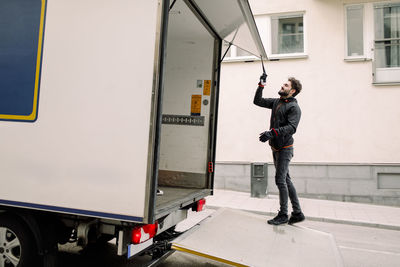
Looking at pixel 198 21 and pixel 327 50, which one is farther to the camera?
pixel 327 50

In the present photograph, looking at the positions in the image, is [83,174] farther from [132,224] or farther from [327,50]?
[327,50]

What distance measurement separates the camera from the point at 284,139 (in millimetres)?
4238

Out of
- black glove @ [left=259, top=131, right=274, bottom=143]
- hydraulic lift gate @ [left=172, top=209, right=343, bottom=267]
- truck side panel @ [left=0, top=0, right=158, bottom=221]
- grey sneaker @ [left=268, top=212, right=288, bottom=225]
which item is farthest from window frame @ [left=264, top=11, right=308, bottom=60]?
truck side panel @ [left=0, top=0, right=158, bottom=221]

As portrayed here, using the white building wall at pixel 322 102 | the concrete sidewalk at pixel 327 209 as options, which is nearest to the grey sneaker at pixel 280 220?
the concrete sidewalk at pixel 327 209

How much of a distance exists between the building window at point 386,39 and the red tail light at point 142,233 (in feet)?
26.4

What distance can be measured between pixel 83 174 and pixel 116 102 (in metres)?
0.60

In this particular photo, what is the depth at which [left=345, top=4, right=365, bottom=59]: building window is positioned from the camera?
8.79 metres

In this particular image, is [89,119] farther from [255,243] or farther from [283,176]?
[283,176]

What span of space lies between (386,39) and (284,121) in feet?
20.3

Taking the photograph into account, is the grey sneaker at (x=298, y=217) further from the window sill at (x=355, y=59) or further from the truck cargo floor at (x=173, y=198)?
the window sill at (x=355, y=59)

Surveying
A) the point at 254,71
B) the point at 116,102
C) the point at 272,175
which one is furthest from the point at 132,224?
the point at 254,71

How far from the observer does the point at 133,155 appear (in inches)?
95.0

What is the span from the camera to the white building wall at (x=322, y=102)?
27.5ft

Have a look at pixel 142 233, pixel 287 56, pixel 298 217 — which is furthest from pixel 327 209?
pixel 142 233
